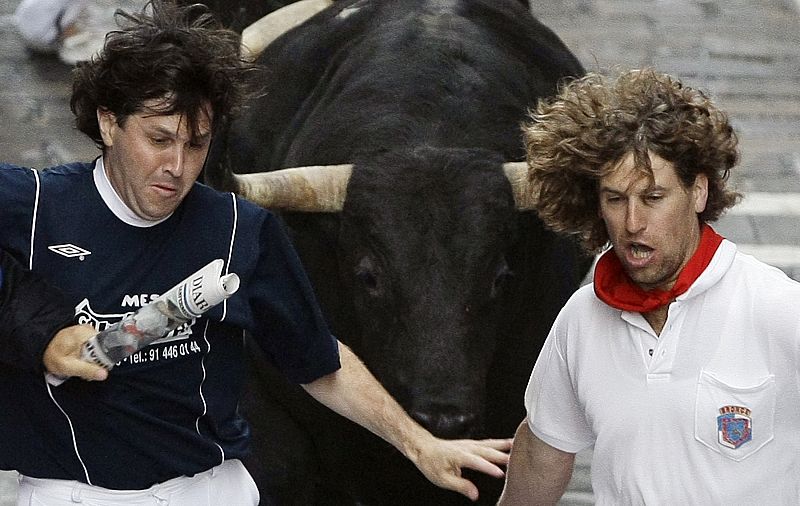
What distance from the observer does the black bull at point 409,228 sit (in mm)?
4859

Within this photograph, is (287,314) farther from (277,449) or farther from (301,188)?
(277,449)

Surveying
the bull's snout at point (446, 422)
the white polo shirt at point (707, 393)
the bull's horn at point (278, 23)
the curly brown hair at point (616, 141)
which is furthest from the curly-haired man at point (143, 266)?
the bull's horn at point (278, 23)

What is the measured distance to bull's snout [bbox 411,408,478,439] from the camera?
4.55 meters

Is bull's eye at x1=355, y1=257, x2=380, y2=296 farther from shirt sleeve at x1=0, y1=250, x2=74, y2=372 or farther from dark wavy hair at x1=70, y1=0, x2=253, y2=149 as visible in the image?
shirt sleeve at x1=0, y1=250, x2=74, y2=372

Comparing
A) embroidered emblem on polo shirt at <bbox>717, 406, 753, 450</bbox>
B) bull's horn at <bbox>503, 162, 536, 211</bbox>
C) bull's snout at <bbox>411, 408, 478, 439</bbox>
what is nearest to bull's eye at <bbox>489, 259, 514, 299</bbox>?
bull's horn at <bbox>503, 162, 536, 211</bbox>

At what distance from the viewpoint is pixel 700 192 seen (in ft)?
10.8

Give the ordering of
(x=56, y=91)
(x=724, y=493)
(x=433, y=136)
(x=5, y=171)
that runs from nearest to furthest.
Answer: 1. (x=724, y=493)
2. (x=5, y=171)
3. (x=433, y=136)
4. (x=56, y=91)

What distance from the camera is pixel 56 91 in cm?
1113

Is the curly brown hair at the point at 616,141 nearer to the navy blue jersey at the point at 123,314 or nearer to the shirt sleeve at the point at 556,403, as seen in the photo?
the shirt sleeve at the point at 556,403

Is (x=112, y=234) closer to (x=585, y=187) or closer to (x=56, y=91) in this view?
(x=585, y=187)

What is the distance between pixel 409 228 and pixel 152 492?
1.67 m

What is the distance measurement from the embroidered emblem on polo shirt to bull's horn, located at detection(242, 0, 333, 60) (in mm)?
3314

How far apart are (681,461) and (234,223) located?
105cm

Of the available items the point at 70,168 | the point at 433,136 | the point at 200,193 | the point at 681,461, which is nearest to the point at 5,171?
the point at 70,168
